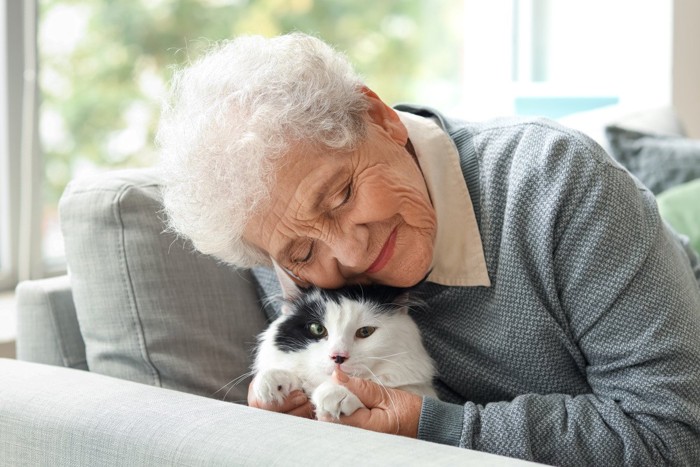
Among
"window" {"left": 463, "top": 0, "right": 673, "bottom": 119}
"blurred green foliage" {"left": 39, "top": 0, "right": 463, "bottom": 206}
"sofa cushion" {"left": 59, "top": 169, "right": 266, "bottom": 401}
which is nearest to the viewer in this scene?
"sofa cushion" {"left": 59, "top": 169, "right": 266, "bottom": 401}

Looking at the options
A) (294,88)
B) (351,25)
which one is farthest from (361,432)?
(351,25)

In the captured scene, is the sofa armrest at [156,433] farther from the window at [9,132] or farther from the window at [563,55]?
the window at [563,55]

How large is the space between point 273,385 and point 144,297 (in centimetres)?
36

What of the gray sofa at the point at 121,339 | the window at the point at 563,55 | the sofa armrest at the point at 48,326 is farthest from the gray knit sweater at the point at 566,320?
the window at the point at 563,55

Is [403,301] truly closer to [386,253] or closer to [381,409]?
[386,253]

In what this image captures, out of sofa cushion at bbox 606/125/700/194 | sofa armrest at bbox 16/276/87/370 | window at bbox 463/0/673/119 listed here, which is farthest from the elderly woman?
window at bbox 463/0/673/119

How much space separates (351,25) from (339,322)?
374cm

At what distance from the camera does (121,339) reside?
1517 mm

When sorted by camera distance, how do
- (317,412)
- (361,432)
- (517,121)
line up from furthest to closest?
1. (517,121)
2. (317,412)
3. (361,432)

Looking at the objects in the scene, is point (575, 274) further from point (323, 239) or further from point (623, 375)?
point (323, 239)

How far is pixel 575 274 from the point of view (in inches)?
50.7

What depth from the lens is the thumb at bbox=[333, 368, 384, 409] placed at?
1234mm

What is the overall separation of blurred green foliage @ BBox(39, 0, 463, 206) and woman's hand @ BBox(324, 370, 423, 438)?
1.19 metres

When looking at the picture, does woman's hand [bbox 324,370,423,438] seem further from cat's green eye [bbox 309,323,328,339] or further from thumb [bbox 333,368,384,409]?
cat's green eye [bbox 309,323,328,339]
